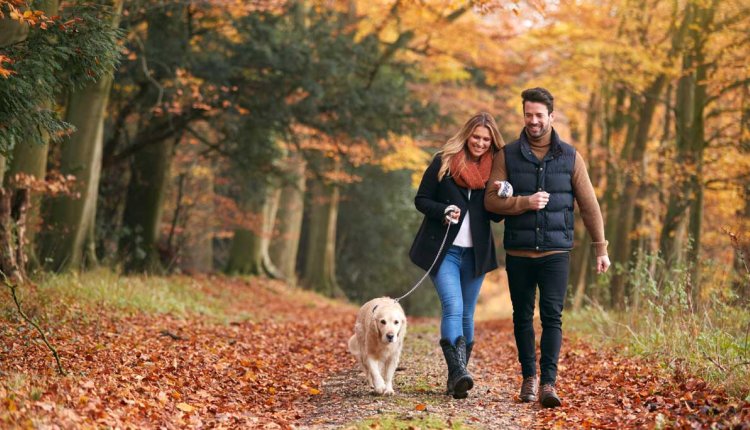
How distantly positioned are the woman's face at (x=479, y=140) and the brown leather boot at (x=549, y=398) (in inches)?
73.2

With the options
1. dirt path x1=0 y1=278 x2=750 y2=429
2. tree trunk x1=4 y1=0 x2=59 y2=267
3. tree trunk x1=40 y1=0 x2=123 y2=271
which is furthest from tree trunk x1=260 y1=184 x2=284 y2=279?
dirt path x1=0 y1=278 x2=750 y2=429

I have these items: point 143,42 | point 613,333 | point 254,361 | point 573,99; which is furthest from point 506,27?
point 254,361

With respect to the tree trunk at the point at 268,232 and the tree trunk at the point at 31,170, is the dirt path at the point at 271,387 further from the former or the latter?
the tree trunk at the point at 268,232

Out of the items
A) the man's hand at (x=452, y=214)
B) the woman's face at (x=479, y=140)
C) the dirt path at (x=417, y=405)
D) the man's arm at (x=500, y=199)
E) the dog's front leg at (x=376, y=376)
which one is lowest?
the dirt path at (x=417, y=405)

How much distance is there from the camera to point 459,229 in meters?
6.36

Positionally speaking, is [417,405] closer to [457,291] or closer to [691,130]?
[457,291]

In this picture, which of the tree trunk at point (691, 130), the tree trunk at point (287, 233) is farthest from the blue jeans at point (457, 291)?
the tree trunk at point (287, 233)

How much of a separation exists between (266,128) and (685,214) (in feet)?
26.5

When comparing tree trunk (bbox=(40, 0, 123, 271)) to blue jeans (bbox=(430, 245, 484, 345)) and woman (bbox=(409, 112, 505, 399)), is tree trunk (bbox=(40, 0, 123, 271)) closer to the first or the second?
woman (bbox=(409, 112, 505, 399))

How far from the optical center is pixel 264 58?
50.7 ft

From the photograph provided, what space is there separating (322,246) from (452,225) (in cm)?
1851

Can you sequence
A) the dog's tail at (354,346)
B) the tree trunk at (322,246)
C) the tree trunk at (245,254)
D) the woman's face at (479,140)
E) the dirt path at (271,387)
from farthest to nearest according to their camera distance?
1. the tree trunk at (322,246)
2. the tree trunk at (245,254)
3. the dog's tail at (354,346)
4. the woman's face at (479,140)
5. the dirt path at (271,387)

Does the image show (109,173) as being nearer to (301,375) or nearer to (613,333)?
(301,375)

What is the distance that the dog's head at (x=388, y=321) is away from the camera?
20.4ft
